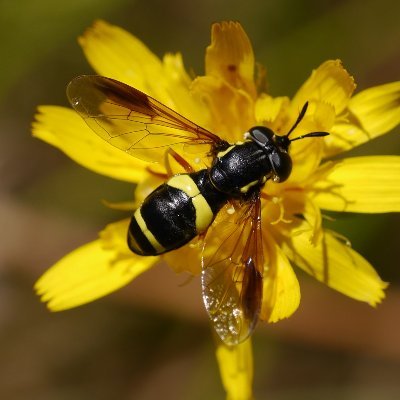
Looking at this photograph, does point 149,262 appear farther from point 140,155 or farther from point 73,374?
point 73,374

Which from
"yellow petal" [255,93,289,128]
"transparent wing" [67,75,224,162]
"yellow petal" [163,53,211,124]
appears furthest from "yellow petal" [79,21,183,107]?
"yellow petal" [255,93,289,128]

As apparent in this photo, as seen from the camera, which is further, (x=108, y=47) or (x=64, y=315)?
(x=64, y=315)

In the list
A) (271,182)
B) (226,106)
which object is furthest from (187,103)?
(271,182)

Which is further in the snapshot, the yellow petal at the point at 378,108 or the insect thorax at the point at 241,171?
the yellow petal at the point at 378,108

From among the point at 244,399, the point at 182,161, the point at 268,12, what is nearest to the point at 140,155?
the point at 182,161

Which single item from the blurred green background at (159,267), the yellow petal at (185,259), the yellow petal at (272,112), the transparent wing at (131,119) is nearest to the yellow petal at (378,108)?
the yellow petal at (272,112)

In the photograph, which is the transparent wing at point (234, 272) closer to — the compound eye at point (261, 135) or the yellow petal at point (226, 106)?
the compound eye at point (261, 135)

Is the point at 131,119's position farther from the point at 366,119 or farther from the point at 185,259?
the point at 366,119
